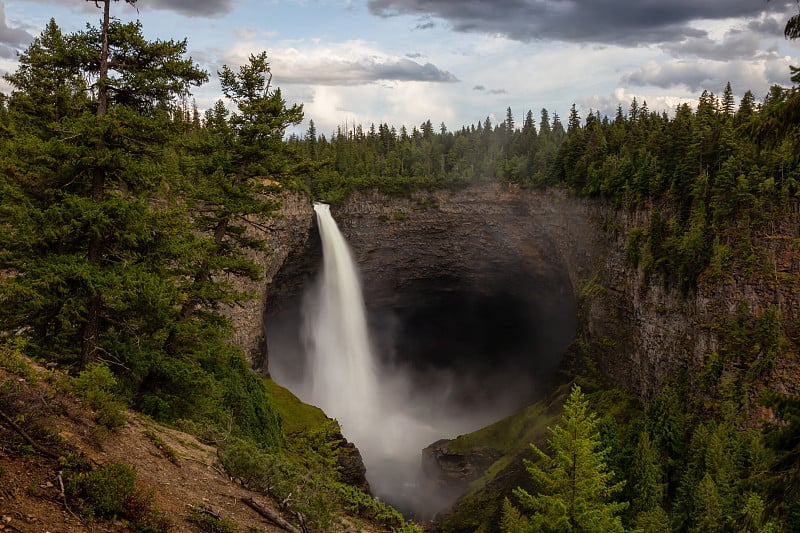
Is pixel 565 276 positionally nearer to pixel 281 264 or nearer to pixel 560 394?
pixel 560 394

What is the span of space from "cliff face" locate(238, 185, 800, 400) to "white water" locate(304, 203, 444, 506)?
250cm

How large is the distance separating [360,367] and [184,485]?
197ft

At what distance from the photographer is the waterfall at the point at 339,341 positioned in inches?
2576

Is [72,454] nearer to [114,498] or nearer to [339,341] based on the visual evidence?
[114,498]

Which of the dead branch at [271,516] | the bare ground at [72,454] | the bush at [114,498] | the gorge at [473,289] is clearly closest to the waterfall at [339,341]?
the gorge at [473,289]

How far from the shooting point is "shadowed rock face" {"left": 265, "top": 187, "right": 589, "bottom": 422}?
2591 inches

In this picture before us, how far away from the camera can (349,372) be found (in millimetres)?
69500

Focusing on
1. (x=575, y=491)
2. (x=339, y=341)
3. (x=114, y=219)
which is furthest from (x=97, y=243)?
(x=339, y=341)

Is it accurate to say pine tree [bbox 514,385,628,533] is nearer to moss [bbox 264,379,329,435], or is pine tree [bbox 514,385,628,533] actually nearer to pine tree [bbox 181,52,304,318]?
pine tree [bbox 181,52,304,318]

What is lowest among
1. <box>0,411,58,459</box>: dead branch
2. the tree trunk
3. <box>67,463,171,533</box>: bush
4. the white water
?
the white water

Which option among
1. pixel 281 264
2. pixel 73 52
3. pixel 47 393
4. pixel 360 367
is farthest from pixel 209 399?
pixel 360 367

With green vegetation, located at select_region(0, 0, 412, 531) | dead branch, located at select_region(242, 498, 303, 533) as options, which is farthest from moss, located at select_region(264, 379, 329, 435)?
dead branch, located at select_region(242, 498, 303, 533)

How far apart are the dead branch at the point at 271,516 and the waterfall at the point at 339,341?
53009 millimetres

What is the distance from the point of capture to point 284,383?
211 feet
